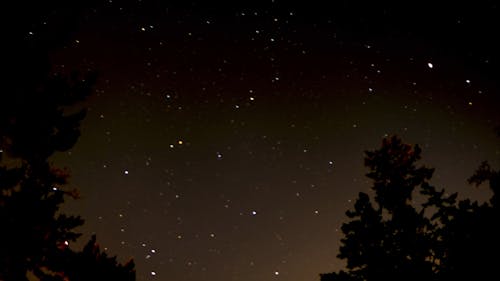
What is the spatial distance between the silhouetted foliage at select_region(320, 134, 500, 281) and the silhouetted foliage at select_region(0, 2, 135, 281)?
5027mm

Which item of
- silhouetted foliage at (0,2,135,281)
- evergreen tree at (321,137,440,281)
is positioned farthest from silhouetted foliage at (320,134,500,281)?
silhouetted foliage at (0,2,135,281)

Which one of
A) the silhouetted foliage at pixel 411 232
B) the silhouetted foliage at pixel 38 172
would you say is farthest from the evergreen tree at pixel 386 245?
the silhouetted foliage at pixel 38 172

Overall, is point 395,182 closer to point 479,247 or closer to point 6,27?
point 479,247

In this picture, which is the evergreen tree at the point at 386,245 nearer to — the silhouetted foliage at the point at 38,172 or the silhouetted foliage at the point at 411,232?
the silhouetted foliage at the point at 411,232

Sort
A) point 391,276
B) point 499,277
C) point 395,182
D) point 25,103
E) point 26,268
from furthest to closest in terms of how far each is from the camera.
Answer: point 395,182, point 391,276, point 499,277, point 25,103, point 26,268

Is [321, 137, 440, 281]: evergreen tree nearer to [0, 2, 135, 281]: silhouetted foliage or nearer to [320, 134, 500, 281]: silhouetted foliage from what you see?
[320, 134, 500, 281]: silhouetted foliage

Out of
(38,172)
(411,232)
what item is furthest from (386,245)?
(38,172)

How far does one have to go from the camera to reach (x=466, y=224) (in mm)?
6559

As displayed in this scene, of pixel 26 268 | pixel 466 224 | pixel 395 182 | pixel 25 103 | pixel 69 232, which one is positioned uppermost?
pixel 395 182

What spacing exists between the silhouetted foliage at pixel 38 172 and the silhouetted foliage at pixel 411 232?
5027 mm

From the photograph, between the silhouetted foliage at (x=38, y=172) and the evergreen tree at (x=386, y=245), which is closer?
the silhouetted foliage at (x=38, y=172)

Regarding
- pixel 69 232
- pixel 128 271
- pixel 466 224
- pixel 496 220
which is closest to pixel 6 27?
pixel 69 232

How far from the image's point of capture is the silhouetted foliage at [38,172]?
436 centimetres

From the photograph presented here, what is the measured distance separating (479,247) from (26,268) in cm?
617
